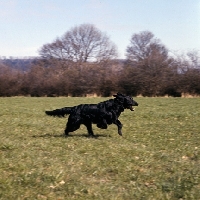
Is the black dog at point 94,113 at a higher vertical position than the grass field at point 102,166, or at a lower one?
higher

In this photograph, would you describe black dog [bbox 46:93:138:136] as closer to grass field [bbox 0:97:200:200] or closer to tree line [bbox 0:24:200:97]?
grass field [bbox 0:97:200:200]

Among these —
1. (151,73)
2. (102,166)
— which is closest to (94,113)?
(102,166)

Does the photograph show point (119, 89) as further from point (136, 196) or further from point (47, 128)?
point (136, 196)

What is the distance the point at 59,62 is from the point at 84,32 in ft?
41.7

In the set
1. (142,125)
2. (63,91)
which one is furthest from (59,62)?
(142,125)

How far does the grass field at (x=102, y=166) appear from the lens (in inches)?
213

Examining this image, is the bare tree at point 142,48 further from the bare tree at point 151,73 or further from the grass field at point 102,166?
the grass field at point 102,166

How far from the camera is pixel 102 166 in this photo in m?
6.80

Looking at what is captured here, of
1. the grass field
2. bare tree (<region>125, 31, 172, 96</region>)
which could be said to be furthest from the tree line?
the grass field

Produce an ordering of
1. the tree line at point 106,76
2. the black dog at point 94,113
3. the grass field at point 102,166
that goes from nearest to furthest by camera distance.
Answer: the grass field at point 102,166 < the black dog at point 94,113 < the tree line at point 106,76

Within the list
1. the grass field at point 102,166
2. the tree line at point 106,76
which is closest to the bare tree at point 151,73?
the tree line at point 106,76

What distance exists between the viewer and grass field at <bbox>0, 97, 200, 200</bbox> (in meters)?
5.40

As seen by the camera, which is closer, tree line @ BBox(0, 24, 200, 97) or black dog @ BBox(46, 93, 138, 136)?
black dog @ BBox(46, 93, 138, 136)

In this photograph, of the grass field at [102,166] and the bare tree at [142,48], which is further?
the bare tree at [142,48]
